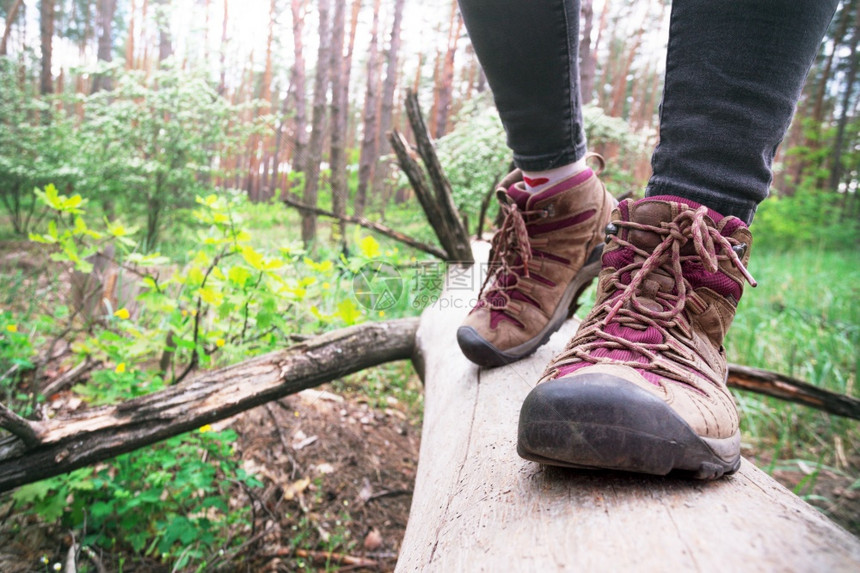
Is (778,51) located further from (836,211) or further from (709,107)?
(836,211)

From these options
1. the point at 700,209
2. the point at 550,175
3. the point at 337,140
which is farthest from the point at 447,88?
the point at 700,209

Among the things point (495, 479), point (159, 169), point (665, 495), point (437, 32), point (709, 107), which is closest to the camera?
point (665, 495)

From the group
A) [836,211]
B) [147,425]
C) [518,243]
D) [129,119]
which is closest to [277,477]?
[147,425]

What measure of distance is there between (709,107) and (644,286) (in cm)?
31

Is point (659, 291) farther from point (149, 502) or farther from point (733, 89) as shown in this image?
point (149, 502)

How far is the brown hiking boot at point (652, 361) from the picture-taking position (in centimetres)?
55

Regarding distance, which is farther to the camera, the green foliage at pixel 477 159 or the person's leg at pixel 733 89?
the green foliage at pixel 477 159

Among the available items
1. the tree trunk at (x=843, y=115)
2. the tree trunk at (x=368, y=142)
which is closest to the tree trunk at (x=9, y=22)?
the tree trunk at (x=368, y=142)

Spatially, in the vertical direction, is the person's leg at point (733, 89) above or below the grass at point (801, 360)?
above

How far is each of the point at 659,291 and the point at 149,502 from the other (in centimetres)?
152

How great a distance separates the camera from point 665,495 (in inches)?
20.7

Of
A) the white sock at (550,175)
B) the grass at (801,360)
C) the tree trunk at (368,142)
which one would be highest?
the tree trunk at (368,142)

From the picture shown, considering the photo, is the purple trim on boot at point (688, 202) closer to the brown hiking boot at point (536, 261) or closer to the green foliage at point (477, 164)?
the brown hiking boot at point (536, 261)

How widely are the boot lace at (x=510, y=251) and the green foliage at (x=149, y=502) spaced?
94 centimetres
